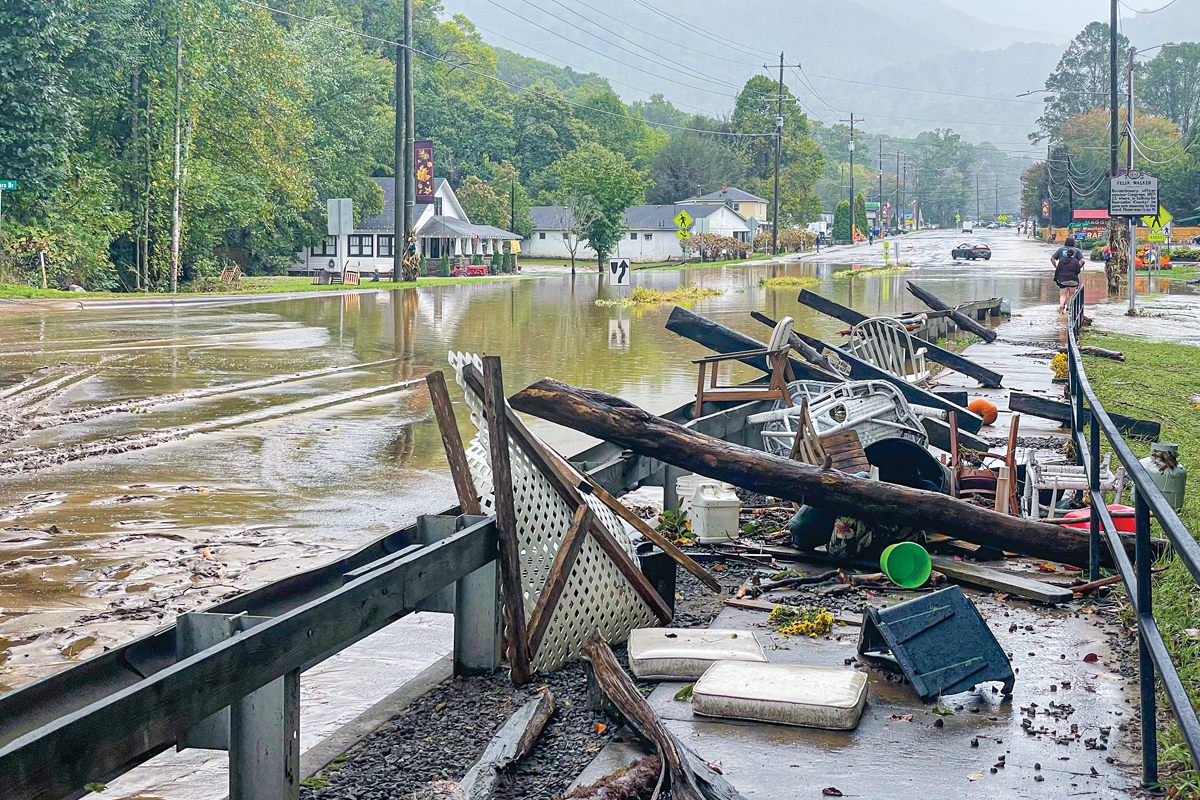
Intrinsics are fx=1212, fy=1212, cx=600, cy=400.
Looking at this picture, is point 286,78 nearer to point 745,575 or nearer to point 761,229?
point 745,575

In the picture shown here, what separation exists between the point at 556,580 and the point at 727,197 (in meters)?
115

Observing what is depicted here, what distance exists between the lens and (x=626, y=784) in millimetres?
4113

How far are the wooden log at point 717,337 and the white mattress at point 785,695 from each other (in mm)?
6654

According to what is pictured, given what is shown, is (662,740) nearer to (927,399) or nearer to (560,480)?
(560,480)

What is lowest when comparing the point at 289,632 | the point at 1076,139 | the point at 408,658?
the point at 408,658

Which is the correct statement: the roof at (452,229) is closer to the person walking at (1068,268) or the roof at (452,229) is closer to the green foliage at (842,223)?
the person walking at (1068,268)

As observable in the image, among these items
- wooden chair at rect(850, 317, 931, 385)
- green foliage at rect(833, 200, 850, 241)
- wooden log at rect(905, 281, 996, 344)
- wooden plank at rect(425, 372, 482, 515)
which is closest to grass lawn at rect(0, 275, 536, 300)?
wooden log at rect(905, 281, 996, 344)

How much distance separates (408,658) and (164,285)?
143 ft

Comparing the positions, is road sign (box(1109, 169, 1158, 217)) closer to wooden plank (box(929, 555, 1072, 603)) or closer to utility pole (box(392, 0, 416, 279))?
wooden plank (box(929, 555, 1072, 603))

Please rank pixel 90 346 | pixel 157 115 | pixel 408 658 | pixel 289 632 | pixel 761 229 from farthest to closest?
pixel 761 229 → pixel 157 115 → pixel 90 346 → pixel 408 658 → pixel 289 632

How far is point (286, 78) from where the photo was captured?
5109 cm

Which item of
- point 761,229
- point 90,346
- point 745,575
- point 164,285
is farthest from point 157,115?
point 761,229

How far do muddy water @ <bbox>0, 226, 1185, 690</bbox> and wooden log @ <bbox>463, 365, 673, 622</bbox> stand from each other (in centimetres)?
238

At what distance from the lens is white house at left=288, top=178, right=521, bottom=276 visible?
7012 centimetres
